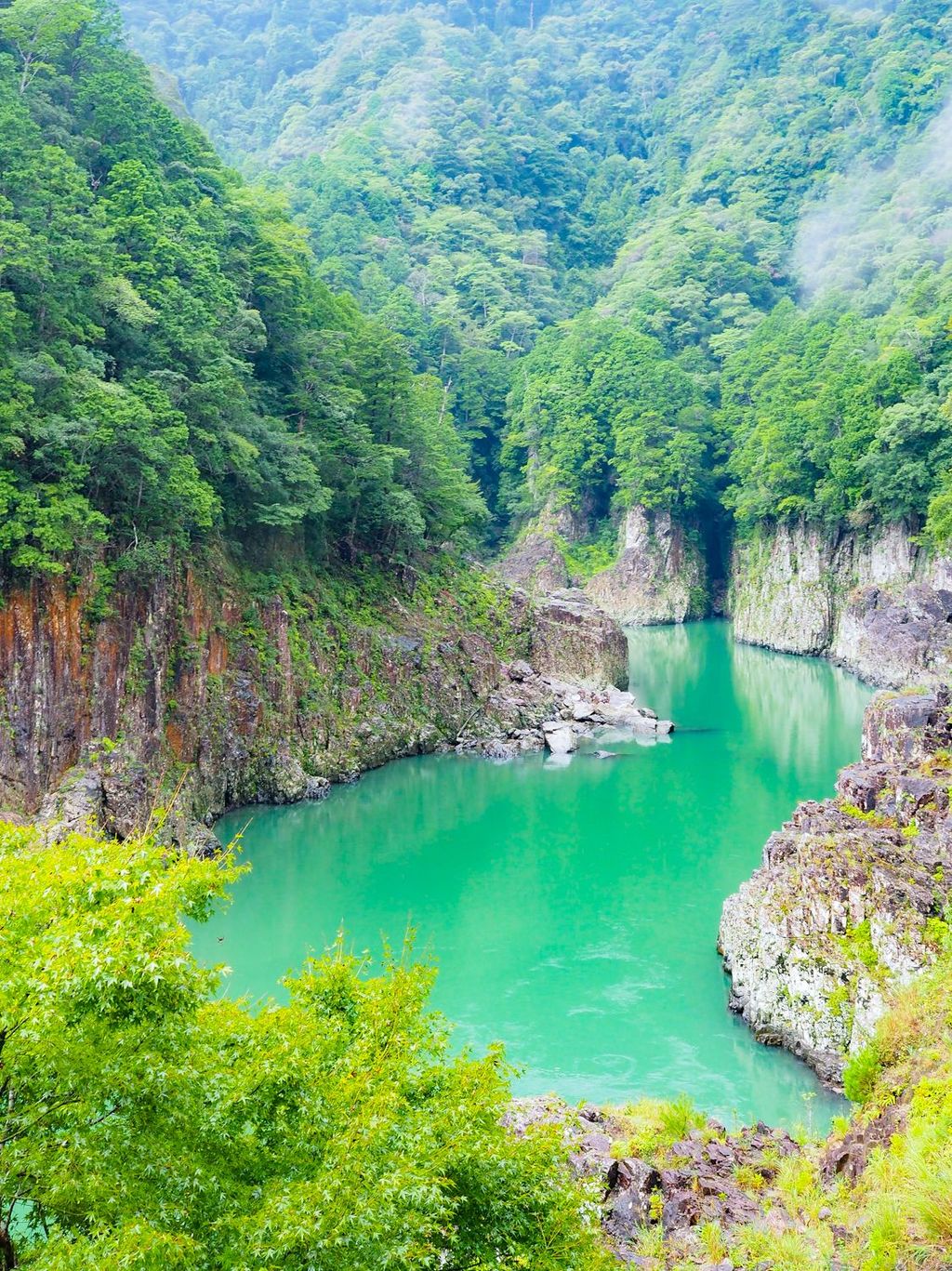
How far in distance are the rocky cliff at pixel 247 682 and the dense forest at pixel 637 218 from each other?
18.4 meters

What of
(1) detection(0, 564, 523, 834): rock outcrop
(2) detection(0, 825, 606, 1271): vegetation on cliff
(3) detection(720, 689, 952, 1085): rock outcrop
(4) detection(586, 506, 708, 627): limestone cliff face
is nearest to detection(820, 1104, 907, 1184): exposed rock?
(2) detection(0, 825, 606, 1271): vegetation on cliff

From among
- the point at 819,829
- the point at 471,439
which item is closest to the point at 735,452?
the point at 471,439

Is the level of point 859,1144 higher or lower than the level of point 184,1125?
lower

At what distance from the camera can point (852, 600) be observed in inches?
1884

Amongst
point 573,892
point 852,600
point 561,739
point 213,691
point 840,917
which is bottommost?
point 573,892

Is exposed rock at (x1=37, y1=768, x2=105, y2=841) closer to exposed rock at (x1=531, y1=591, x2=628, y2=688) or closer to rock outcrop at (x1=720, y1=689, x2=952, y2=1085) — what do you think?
rock outcrop at (x1=720, y1=689, x2=952, y2=1085)

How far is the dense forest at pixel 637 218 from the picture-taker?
54062 millimetres

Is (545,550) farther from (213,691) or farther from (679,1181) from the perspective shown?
(679,1181)

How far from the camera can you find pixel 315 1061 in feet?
21.6

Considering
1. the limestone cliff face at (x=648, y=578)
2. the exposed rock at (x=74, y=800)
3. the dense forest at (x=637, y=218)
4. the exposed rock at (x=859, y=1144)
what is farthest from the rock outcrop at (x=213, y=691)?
the limestone cliff face at (x=648, y=578)

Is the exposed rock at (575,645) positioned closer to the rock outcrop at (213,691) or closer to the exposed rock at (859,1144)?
the rock outcrop at (213,691)

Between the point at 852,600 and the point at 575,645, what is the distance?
55.2ft

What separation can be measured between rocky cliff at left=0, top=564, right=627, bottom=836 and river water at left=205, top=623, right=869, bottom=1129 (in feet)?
5.32

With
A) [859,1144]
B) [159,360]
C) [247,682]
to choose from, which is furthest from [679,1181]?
[159,360]
